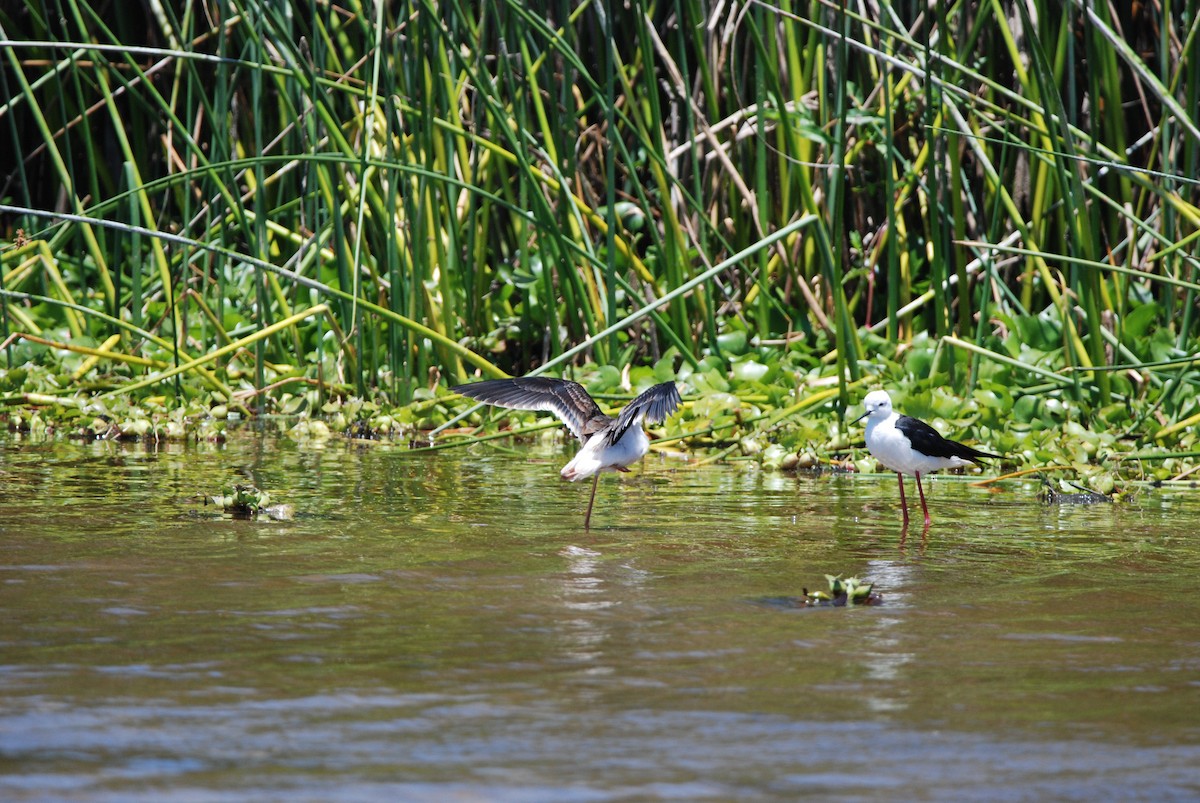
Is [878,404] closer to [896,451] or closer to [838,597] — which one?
[896,451]

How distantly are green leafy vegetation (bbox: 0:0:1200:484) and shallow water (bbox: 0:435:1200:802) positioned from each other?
1.31 m

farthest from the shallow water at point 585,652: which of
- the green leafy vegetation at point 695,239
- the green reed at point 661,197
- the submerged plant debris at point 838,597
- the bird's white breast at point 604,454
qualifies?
the green reed at point 661,197

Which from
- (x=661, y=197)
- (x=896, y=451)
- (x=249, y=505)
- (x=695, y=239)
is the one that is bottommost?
(x=249, y=505)

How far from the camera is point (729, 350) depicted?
7.43 metres

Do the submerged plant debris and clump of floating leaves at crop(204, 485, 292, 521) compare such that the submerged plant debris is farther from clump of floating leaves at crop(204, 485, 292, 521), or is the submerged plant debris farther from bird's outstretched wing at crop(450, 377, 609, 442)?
bird's outstretched wing at crop(450, 377, 609, 442)

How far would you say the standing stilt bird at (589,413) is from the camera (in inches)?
198

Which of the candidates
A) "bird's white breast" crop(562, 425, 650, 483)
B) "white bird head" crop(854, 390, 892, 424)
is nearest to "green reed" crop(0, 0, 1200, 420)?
"white bird head" crop(854, 390, 892, 424)

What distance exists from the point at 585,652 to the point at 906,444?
8.16 ft

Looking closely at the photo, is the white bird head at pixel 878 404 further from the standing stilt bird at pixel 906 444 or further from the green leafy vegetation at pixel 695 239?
the green leafy vegetation at pixel 695 239

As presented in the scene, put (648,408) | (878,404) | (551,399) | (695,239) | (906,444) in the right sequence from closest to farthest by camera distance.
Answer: (648,408)
(906,444)
(878,404)
(551,399)
(695,239)

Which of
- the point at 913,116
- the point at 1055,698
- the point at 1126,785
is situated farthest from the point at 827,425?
the point at 1126,785

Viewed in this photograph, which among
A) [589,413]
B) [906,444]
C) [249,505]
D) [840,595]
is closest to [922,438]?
[906,444]

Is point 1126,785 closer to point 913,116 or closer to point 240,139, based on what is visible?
point 913,116

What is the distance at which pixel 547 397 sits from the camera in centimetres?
567
